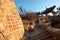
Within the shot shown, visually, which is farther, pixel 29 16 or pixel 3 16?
pixel 29 16

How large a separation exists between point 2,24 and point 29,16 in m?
21.1

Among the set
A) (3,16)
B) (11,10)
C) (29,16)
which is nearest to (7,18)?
(3,16)

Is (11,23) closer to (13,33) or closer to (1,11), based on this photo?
(13,33)

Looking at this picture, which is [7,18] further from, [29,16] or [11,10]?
[29,16]

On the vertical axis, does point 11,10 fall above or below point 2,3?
below

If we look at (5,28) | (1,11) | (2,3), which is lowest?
(5,28)

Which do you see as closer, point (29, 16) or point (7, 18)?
point (7, 18)

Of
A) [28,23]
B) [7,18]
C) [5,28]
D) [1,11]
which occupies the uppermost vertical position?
[1,11]

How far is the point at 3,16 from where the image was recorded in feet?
8.59

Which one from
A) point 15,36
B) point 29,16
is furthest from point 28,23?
point 15,36

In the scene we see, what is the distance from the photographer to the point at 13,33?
290 cm

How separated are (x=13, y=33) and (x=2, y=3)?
2.51 feet

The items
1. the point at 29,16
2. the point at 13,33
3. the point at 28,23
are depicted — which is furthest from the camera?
the point at 29,16

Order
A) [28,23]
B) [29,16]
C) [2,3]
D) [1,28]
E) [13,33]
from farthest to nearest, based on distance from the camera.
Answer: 1. [29,16]
2. [28,23]
3. [13,33]
4. [2,3]
5. [1,28]
